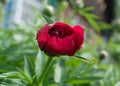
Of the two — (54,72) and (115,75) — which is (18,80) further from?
(115,75)

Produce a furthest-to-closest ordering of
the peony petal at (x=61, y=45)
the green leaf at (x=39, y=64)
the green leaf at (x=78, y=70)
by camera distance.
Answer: the green leaf at (x=78, y=70) < the green leaf at (x=39, y=64) < the peony petal at (x=61, y=45)

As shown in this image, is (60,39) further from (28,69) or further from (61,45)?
(28,69)

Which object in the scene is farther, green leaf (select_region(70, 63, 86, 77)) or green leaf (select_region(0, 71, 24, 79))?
green leaf (select_region(70, 63, 86, 77))

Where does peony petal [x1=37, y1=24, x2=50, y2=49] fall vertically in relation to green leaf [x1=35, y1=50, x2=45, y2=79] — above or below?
below

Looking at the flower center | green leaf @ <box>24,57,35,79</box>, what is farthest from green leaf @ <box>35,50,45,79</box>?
the flower center

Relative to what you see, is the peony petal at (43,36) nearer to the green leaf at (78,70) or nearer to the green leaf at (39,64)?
the green leaf at (39,64)

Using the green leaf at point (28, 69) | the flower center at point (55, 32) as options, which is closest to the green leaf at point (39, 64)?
the green leaf at point (28, 69)

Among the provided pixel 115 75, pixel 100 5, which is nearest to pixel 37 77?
pixel 115 75

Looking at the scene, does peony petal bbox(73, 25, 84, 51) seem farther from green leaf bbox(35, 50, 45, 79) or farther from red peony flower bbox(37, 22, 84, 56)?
green leaf bbox(35, 50, 45, 79)
